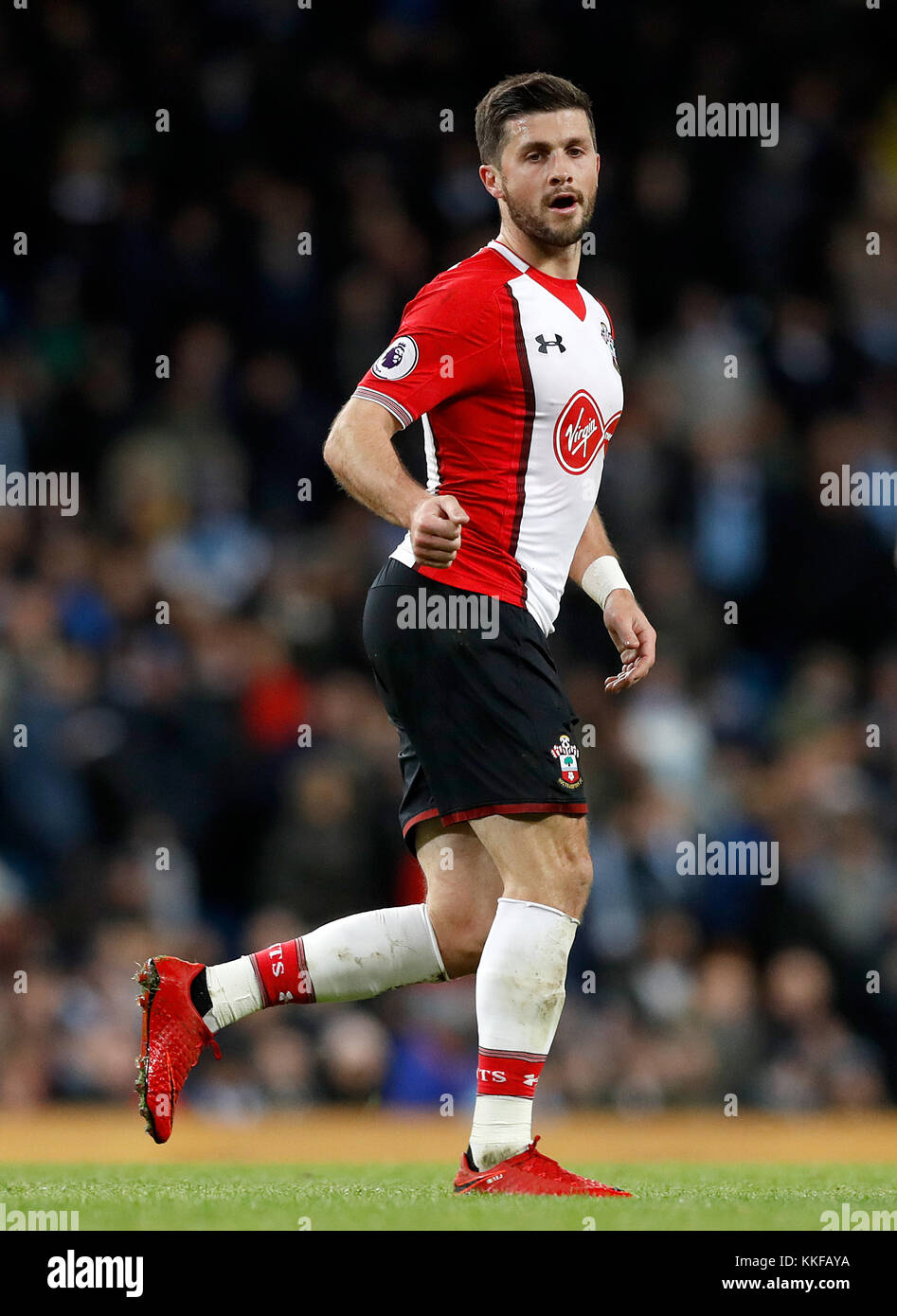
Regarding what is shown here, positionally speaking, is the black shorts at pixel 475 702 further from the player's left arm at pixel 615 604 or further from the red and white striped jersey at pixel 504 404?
the player's left arm at pixel 615 604

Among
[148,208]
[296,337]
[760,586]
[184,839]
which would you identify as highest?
[148,208]

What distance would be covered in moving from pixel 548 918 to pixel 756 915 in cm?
482

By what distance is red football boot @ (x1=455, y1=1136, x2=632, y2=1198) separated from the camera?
3.93 meters

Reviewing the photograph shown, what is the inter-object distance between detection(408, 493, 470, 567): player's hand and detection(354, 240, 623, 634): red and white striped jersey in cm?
42

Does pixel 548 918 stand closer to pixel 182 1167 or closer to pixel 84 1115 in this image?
pixel 182 1167

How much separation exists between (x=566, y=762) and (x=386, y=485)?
0.74m

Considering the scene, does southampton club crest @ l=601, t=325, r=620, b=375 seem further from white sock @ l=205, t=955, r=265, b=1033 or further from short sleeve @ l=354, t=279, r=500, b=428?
white sock @ l=205, t=955, r=265, b=1033

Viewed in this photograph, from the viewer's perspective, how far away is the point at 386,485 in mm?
3971

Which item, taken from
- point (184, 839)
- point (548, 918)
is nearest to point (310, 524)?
point (184, 839)

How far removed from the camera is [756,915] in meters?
8.67

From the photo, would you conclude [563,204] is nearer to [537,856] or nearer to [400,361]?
[400,361]
